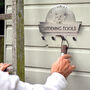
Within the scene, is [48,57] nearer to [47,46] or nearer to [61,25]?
[47,46]

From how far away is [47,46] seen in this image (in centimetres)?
221

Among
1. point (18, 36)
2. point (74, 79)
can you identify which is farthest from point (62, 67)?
point (18, 36)

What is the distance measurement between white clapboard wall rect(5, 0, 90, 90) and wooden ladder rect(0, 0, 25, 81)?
0.12 meters

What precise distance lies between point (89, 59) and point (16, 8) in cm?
67

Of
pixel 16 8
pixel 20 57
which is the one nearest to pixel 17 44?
pixel 20 57

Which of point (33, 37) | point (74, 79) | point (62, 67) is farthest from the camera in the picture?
point (33, 37)

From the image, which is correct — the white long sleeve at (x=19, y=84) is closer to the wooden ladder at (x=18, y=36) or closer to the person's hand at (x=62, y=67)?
the person's hand at (x=62, y=67)

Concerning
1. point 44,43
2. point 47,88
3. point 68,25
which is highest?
point 68,25

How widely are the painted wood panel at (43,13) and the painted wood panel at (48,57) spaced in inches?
8.8

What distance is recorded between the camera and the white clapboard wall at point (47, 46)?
6.76 feet

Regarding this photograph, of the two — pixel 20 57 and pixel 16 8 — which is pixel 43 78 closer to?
pixel 20 57

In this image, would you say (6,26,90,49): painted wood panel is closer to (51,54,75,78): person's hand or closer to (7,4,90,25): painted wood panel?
(7,4,90,25): painted wood panel

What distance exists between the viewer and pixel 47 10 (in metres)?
2.20

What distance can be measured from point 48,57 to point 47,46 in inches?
3.5
